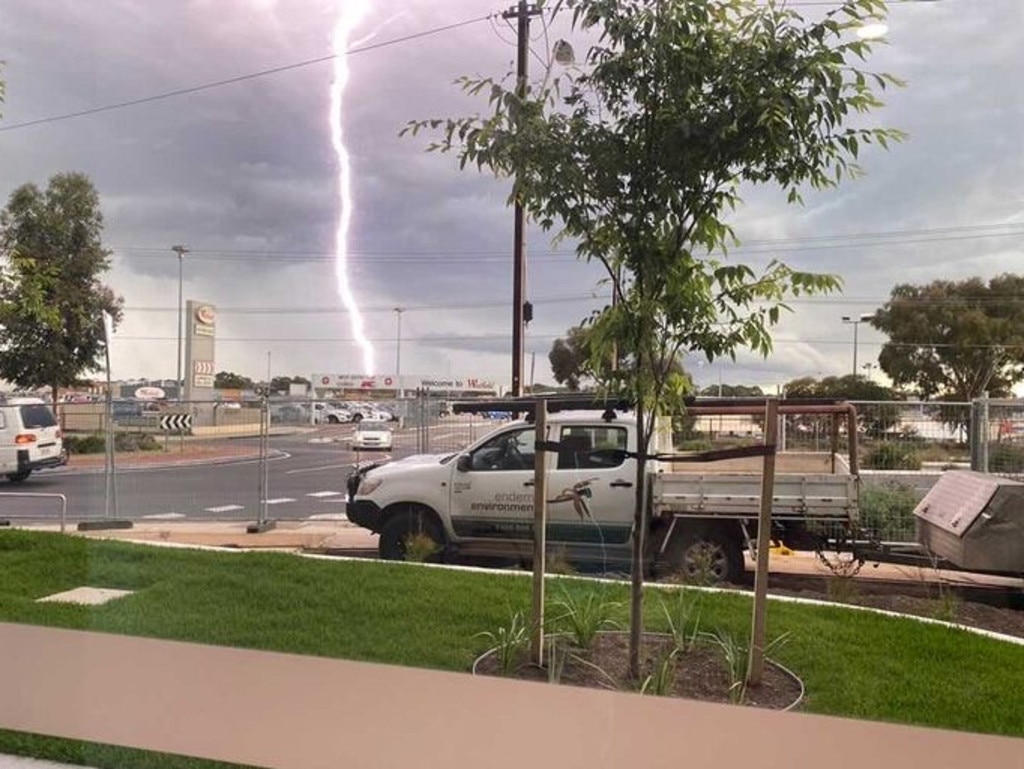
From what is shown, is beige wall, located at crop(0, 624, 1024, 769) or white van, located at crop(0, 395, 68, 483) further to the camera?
white van, located at crop(0, 395, 68, 483)

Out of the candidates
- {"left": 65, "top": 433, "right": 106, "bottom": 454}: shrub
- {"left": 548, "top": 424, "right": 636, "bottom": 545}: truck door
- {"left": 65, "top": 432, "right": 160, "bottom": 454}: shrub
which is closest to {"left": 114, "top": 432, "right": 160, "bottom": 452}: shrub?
{"left": 65, "top": 432, "right": 160, "bottom": 454}: shrub

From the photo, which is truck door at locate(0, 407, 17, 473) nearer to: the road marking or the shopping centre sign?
the road marking

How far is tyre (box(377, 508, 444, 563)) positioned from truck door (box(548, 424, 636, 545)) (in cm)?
119

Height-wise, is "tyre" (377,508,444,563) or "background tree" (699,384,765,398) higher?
"background tree" (699,384,765,398)

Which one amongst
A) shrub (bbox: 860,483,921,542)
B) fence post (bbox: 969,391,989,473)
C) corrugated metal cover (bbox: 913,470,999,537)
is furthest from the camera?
shrub (bbox: 860,483,921,542)

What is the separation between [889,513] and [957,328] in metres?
2.66

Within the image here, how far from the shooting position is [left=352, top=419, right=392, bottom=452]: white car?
43.5 feet

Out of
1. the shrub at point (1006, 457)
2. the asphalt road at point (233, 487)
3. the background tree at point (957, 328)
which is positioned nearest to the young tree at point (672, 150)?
the background tree at point (957, 328)

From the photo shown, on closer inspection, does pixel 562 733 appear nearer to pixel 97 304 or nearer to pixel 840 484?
pixel 840 484

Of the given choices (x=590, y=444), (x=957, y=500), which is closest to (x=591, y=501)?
(x=590, y=444)

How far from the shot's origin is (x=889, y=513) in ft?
26.5

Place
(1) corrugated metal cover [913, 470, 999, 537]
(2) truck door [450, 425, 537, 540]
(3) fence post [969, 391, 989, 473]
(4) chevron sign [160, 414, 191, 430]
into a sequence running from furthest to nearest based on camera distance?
1. (4) chevron sign [160, 414, 191, 430]
2. (2) truck door [450, 425, 537, 540]
3. (3) fence post [969, 391, 989, 473]
4. (1) corrugated metal cover [913, 470, 999, 537]

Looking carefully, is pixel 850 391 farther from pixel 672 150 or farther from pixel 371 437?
pixel 371 437

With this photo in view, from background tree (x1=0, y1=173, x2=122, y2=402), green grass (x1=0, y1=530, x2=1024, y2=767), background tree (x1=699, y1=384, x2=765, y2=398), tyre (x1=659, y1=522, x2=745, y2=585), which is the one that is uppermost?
background tree (x1=0, y1=173, x2=122, y2=402)
